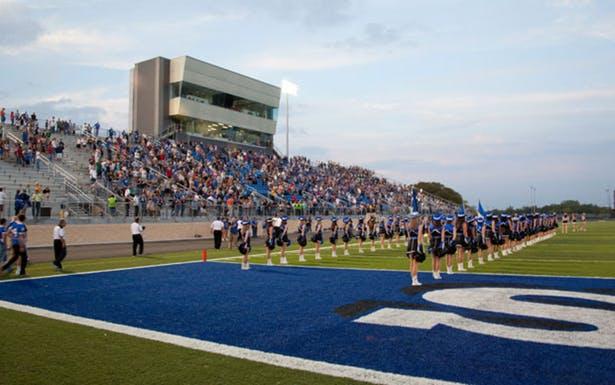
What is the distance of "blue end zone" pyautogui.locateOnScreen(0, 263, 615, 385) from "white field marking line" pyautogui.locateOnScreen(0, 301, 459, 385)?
17 centimetres

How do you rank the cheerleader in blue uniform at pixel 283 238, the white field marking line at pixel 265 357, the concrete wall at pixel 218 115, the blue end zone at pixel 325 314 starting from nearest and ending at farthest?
the white field marking line at pixel 265 357 → the blue end zone at pixel 325 314 → the cheerleader in blue uniform at pixel 283 238 → the concrete wall at pixel 218 115

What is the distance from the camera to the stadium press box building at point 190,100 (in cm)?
4234

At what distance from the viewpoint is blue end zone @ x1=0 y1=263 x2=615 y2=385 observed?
5219 millimetres

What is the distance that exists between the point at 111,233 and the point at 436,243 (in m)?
17.8

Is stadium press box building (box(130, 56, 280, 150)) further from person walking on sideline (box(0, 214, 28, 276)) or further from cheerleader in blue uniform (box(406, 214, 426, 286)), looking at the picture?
cheerleader in blue uniform (box(406, 214, 426, 286))

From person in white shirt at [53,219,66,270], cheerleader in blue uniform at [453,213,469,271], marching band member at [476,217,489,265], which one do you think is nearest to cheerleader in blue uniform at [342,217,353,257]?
marching band member at [476,217,489,265]

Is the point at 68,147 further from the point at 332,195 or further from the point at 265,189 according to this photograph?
the point at 332,195

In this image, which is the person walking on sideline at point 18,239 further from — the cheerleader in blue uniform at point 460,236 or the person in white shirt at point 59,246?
the cheerleader in blue uniform at point 460,236

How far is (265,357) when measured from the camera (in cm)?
555

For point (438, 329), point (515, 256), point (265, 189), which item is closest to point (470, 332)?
point (438, 329)

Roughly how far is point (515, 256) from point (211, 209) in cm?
1801

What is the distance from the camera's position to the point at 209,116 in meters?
44.9

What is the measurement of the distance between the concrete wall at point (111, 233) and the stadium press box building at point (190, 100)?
16.2 metres

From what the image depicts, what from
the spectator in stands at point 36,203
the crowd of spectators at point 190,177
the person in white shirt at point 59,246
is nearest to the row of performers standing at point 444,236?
the person in white shirt at point 59,246
